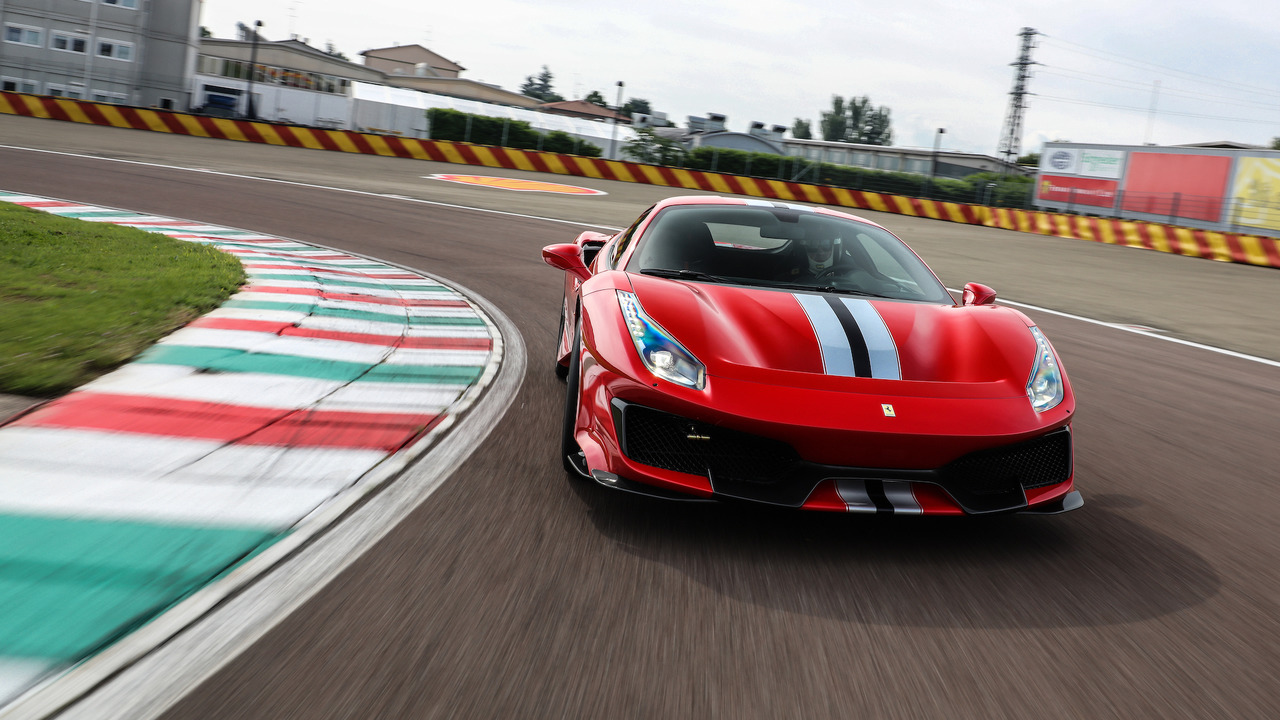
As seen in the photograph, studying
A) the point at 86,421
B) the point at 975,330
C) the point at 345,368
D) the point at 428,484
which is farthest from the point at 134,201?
the point at 975,330

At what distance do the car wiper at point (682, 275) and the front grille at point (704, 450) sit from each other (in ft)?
3.35

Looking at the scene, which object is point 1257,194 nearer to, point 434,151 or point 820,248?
point 434,151

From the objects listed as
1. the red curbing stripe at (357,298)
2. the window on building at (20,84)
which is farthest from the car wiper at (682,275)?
the window on building at (20,84)

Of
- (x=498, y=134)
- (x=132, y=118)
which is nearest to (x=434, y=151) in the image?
(x=132, y=118)

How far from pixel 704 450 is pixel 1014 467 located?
998 mm

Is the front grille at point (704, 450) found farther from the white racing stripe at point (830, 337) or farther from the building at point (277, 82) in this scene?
the building at point (277, 82)

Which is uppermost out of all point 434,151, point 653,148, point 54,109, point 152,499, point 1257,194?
point 1257,194

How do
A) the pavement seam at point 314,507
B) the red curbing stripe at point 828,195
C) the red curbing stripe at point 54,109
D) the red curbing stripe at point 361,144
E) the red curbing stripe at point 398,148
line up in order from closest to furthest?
the pavement seam at point 314,507, the red curbing stripe at point 54,109, the red curbing stripe at point 361,144, the red curbing stripe at point 398,148, the red curbing stripe at point 828,195

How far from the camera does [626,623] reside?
2.46 metres

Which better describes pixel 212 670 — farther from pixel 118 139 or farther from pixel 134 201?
pixel 118 139

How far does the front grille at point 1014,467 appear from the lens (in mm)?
2990

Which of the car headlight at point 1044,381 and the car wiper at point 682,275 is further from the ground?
the car wiper at point 682,275

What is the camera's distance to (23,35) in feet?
162

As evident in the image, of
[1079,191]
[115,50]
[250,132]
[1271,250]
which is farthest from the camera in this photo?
[115,50]
